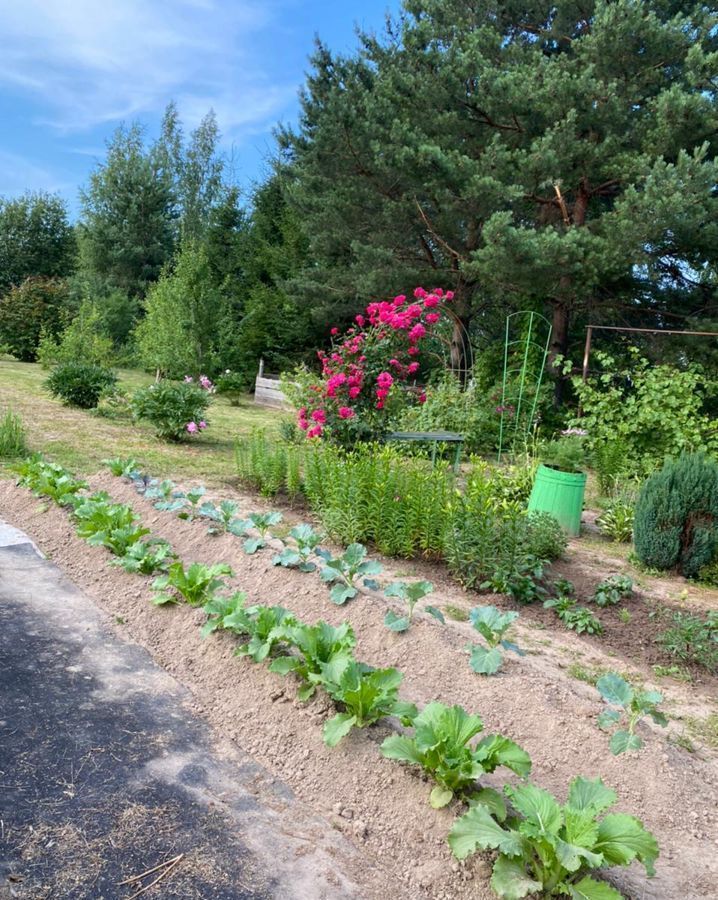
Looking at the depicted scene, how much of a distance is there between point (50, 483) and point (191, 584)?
6.79 ft

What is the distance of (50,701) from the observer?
7.16 ft

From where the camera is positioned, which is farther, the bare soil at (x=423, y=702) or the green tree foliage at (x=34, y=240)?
the green tree foliage at (x=34, y=240)

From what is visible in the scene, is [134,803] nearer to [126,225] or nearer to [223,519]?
[223,519]

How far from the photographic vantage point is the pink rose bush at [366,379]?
6.00m

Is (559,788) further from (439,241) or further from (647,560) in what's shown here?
(439,241)

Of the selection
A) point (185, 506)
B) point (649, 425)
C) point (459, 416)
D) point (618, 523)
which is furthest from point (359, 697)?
point (459, 416)

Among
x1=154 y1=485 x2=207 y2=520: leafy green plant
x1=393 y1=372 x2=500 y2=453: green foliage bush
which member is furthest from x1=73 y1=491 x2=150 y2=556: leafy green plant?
x1=393 y1=372 x2=500 y2=453: green foliage bush

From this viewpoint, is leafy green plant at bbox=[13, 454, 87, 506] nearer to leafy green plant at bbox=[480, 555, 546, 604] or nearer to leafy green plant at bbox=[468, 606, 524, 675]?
leafy green plant at bbox=[480, 555, 546, 604]

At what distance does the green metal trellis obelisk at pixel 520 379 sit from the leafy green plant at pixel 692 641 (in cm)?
482

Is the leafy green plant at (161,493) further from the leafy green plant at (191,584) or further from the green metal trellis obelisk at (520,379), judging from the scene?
the green metal trellis obelisk at (520,379)

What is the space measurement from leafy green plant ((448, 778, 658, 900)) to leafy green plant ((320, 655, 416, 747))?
434 mm

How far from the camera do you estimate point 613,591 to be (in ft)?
11.4

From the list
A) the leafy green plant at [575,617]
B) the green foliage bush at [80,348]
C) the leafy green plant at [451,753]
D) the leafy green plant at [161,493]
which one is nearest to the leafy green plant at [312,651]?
the leafy green plant at [451,753]

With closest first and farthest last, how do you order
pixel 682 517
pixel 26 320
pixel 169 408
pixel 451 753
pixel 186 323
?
pixel 451 753 → pixel 682 517 → pixel 169 408 → pixel 186 323 → pixel 26 320
